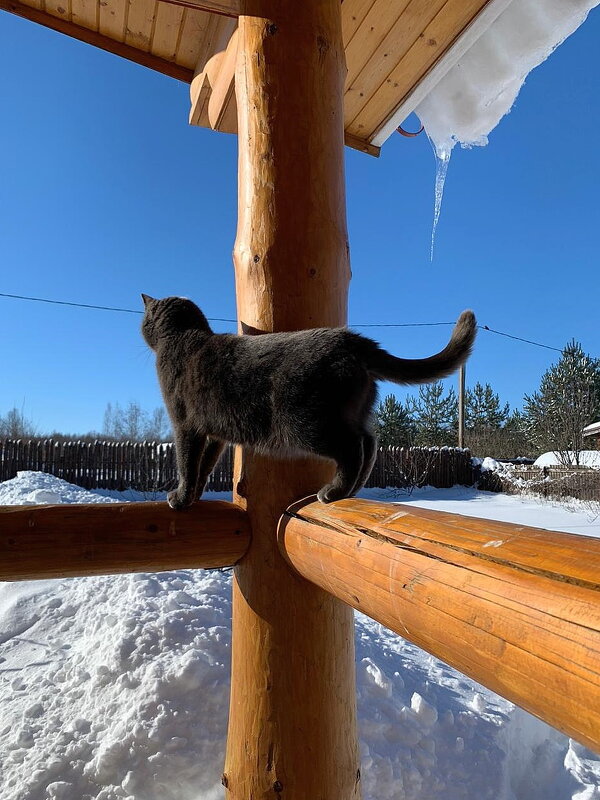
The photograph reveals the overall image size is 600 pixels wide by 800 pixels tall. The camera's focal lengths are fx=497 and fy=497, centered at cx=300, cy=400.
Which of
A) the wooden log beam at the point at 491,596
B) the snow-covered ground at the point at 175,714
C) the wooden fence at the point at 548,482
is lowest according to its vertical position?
the snow-covered ground at the point at 175,714

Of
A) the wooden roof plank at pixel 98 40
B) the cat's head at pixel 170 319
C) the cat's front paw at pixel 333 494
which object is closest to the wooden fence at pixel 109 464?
the wooden roof plank at pixel 98 40

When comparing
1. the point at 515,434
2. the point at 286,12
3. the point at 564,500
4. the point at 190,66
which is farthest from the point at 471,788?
the point at 515,434

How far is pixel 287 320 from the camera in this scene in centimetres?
143

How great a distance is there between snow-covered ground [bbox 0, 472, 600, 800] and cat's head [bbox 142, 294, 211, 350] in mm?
1331

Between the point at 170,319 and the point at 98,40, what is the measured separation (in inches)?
65.6

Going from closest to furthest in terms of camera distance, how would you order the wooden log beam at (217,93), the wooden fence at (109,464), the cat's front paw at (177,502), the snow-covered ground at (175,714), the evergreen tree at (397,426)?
the cat's front paw at (177,502)
the snow-covered ground at (175,714)
the wooden log beam at (217,93)
the wooden fence at (109,464)
the evergreen tree at (397,426)

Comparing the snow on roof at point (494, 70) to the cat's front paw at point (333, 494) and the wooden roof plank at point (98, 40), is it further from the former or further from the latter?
the cat's front paw at point (333, 494)

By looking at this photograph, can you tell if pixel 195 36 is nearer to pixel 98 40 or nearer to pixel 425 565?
pixel 98 40

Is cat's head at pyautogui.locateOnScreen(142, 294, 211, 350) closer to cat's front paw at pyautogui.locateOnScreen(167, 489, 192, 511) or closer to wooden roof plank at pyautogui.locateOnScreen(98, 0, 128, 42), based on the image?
cat's front paw at pyautogui.locateOnScreen(167, 489, 192, 511)

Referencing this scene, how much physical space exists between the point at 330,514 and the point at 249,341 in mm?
499

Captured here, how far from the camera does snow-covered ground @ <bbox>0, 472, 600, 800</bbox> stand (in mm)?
1647

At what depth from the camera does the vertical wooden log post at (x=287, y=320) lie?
4.06ft

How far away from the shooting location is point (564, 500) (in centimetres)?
838

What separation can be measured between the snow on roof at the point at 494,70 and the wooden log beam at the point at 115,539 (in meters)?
2.08
